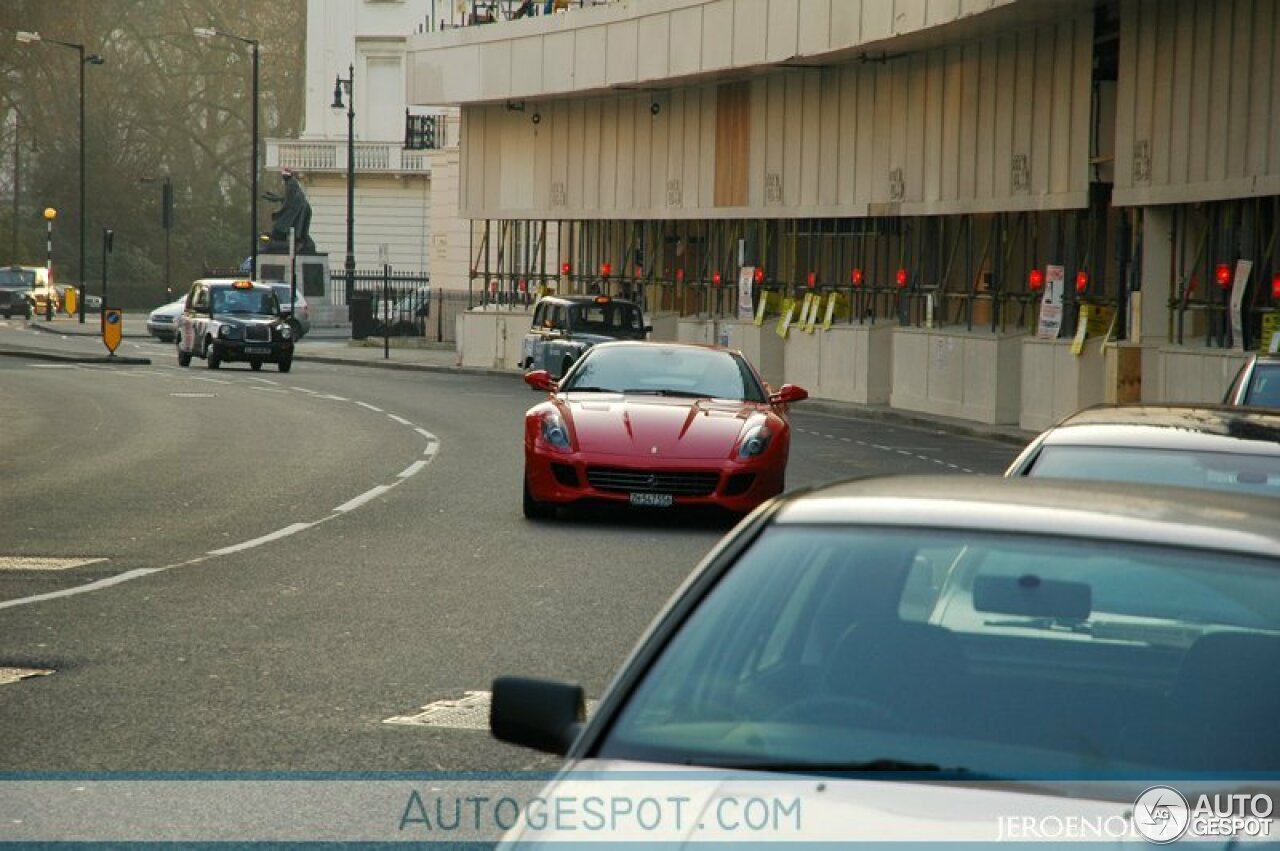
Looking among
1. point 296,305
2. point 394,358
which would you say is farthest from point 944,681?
point 296,305

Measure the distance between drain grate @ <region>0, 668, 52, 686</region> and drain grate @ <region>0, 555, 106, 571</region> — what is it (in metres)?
3.97

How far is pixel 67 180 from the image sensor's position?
97.9 meters

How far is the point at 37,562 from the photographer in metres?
14.3

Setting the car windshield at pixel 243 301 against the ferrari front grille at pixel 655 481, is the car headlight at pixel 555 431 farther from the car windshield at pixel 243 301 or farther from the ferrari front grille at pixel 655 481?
the car windshield at pixel 243 301

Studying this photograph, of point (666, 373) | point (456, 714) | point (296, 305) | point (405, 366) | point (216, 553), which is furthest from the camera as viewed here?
point (296, 305)

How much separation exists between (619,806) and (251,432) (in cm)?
2461

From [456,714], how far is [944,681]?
4.81 m

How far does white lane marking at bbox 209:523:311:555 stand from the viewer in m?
15.1

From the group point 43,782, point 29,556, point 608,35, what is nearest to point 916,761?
point 43,782

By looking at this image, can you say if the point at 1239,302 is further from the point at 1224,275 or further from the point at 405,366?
the point at 405,366

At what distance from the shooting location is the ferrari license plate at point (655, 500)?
16953 millimetres

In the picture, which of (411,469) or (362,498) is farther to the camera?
(411,469)

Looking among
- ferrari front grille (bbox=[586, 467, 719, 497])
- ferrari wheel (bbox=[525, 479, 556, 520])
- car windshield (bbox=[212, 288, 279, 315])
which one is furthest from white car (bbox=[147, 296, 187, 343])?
ferrari front grille (bbox=[586, 467, 719, 497])

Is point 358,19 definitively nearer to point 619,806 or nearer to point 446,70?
point 446,70
